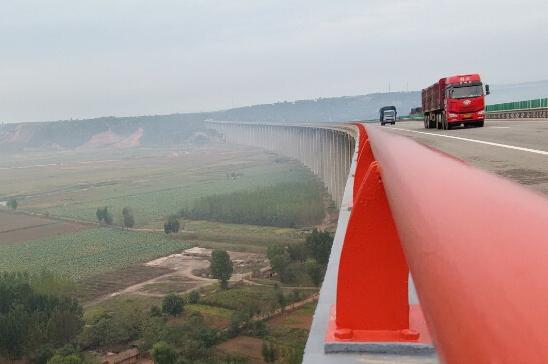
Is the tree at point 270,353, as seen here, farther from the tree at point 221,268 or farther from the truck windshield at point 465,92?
the truck windshield at point 465,92

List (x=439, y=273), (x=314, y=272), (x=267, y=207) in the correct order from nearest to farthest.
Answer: (x=439, y=273)
(x=314, y=272)
(x=267, y=207)

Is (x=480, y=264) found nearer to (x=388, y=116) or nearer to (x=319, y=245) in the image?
(x=388, y=116)

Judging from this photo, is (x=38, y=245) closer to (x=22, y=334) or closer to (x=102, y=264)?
(x=102, y=264)

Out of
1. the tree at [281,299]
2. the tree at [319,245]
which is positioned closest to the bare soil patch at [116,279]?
the tree at [319,245]

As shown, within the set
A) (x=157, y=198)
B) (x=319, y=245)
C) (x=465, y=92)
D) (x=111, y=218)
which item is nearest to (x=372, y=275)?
(x=465, y=92)

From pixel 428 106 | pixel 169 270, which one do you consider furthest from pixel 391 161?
pixel 169 270

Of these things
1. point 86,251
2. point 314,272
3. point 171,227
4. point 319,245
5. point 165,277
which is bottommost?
point 165,277

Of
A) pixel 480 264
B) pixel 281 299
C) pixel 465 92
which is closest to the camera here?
pixel 480 264

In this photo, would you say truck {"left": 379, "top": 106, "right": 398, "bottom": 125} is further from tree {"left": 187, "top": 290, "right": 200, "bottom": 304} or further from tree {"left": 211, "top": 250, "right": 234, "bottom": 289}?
tree {"left": 187, "top": 290, "right": 200, "bottom": 304}
